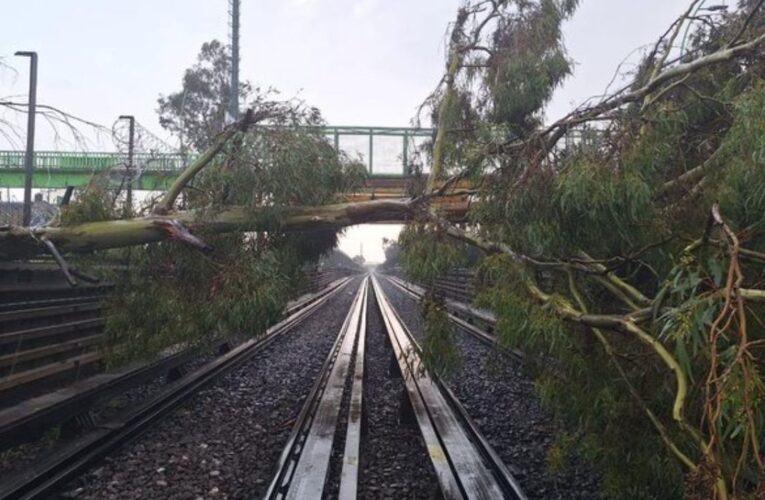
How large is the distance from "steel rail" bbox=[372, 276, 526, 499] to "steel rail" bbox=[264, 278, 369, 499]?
0.91 meters

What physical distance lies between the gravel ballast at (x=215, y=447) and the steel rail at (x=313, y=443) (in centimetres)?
15

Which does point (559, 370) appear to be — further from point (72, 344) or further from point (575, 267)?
point (72, 344)

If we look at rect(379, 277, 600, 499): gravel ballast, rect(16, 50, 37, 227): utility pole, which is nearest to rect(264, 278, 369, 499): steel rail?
rect(379, 277, 600, 499): gravel ballast

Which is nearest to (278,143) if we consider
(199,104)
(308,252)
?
(308,252)

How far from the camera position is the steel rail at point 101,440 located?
4367mm

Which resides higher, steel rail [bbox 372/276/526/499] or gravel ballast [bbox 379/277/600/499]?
steel rail [bbox 372/276/526/499]

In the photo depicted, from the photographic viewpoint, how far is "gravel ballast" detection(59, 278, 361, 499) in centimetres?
472

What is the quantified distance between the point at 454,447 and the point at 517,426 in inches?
54.3

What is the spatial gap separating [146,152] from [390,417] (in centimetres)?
402

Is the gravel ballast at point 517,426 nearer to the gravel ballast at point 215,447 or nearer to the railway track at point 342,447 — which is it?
the railway track at point 342,447

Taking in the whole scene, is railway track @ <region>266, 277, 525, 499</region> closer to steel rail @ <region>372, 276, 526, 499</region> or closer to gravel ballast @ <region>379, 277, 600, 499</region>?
steel rail @ <region>372, 276, 526, 499</region>

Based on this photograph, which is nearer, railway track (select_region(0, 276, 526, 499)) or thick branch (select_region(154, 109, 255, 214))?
railway track (select_region(0, 276, 526, 499))

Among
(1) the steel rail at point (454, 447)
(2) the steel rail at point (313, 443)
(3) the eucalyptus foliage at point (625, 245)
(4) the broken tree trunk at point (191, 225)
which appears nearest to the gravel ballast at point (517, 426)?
(1) the steel rail at point (454, 447)

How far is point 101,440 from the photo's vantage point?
5.54 metres
